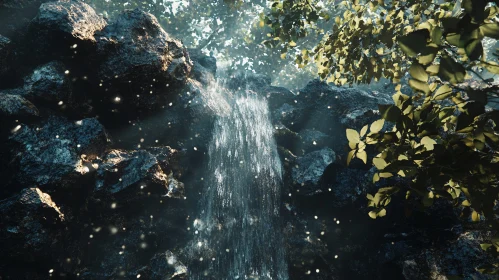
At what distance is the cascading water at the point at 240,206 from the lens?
396 inches

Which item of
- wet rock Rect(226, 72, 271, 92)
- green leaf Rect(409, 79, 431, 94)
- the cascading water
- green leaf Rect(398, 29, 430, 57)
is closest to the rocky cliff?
the cascading water

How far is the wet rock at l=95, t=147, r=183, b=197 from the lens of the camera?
29.0ft

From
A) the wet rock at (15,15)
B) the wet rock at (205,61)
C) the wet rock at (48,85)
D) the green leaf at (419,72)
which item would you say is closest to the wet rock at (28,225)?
the wet rock at (48,85)

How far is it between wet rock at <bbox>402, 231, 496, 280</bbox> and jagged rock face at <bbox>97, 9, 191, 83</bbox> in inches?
413

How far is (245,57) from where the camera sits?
91.7ft

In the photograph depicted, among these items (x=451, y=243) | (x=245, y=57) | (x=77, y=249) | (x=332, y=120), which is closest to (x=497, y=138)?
(x=451, y=243)

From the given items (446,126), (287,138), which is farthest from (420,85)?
(287,138)

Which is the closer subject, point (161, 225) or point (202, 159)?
point (161, 225)

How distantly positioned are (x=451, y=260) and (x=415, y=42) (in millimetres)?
8840

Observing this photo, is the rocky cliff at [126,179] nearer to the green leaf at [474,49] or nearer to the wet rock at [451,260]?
the wet rock at [451,260]

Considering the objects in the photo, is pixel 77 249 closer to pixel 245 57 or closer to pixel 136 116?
pixel 136 116

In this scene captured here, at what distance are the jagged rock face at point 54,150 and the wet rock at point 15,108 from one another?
342 millimetres

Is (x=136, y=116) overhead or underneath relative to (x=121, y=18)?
underneath

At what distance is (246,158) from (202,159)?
2197 millimetres
